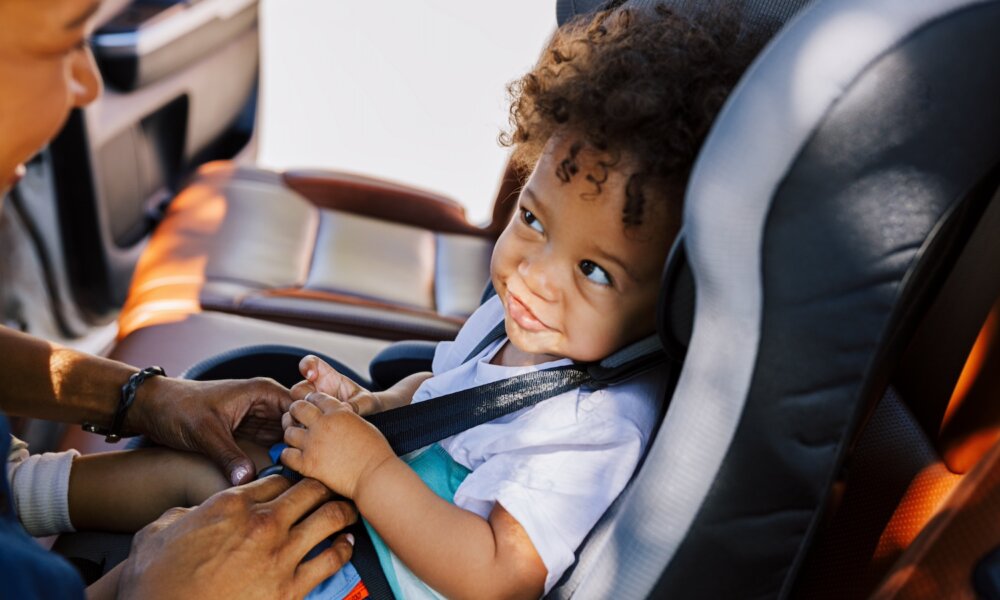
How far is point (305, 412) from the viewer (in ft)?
3.68

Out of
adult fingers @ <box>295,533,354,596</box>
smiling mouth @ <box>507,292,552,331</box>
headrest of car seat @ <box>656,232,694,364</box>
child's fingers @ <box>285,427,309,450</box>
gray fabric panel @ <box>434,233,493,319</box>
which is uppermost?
headrest of car seat @ <box>656,232,694,364</box>

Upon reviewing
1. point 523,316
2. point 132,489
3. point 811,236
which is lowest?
point 132,489

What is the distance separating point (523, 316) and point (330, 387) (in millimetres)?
322

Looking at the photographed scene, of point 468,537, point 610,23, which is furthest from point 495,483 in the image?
point 610,23

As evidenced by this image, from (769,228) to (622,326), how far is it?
1.05ft

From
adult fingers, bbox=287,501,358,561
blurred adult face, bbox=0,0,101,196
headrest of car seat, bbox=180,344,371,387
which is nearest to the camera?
blurred adult face, bbox=0,0,101,196

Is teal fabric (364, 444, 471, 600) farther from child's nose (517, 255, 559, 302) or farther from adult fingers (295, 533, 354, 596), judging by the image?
child's nose (517, 255, 559, 302)

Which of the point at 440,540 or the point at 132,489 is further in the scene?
the point at 132,489

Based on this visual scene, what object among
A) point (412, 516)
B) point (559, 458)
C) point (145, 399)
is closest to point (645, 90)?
point (559, 458)

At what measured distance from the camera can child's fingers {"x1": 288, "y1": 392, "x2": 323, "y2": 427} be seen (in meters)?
1.11

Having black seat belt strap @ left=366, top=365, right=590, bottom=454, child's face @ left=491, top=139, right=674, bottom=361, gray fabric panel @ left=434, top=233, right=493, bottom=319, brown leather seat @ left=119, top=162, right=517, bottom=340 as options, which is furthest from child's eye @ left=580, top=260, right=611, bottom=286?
gray fabric panel @ left=434, top=233, right=493, bottom=319

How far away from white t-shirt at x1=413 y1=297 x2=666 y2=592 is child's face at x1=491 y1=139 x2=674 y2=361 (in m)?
0.06

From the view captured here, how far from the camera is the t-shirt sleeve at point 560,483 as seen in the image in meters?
1.00

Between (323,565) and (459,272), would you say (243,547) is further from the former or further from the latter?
(459,272)
